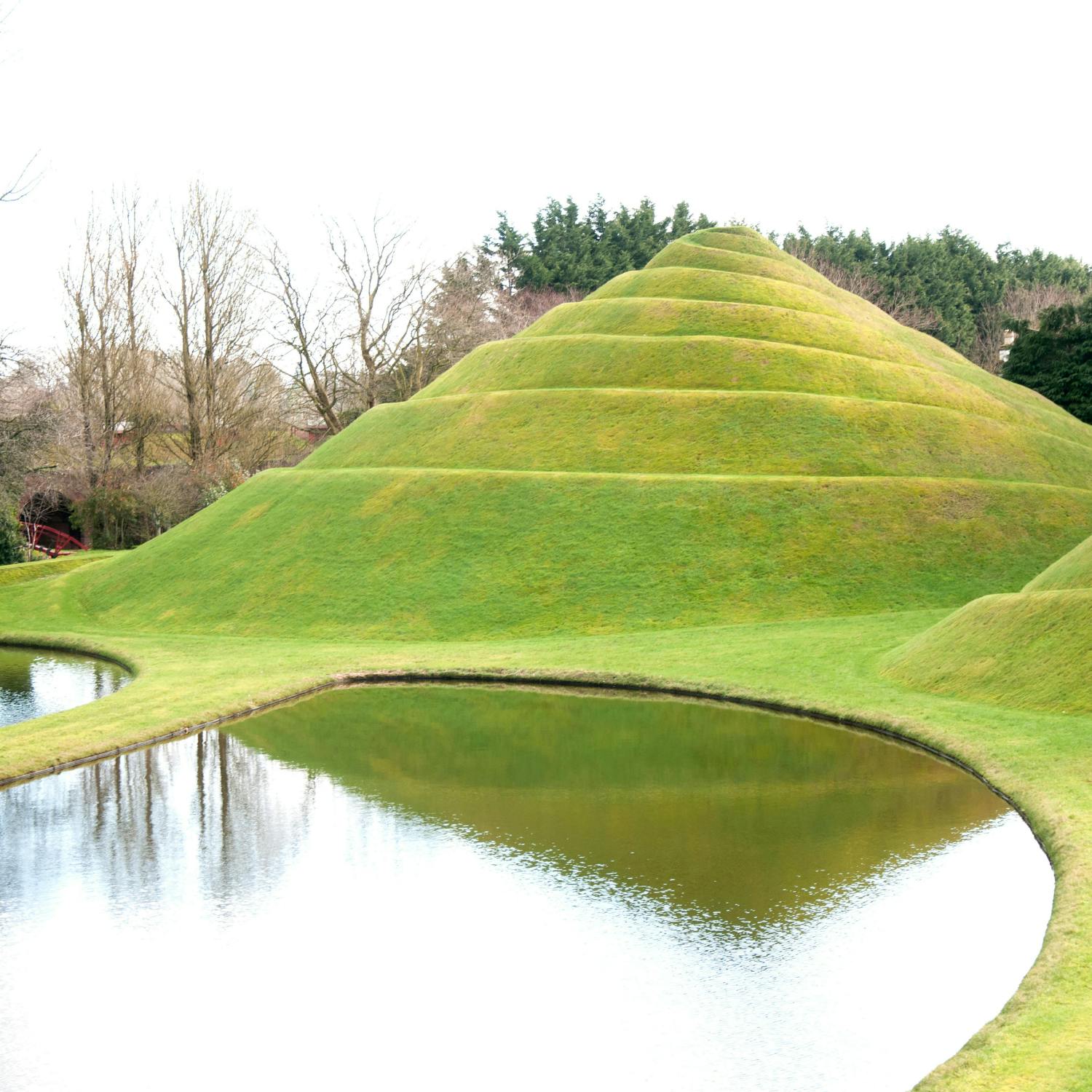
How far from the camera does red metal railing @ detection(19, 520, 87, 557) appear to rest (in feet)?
205

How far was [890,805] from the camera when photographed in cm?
1586

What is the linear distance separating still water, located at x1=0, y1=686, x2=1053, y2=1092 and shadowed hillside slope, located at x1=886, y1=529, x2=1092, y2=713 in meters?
3.73

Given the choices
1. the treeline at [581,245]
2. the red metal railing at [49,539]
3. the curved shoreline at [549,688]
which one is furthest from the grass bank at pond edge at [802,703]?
the treeline at [581,245]

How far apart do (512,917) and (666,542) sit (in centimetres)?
2644

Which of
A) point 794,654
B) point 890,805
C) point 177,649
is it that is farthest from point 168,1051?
point 177,649

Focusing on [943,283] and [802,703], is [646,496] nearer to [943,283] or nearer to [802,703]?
[802,703]

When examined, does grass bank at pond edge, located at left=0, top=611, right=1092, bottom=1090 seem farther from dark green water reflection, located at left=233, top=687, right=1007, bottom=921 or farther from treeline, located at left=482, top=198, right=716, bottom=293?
treeline, located at left=482, top=198, right=716, bottom=293

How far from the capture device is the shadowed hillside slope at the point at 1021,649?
68.9ft

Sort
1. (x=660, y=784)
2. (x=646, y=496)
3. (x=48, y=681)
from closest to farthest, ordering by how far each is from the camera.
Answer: (x=660, y=784) → (x=48, y=681) → (x=646, y=496)

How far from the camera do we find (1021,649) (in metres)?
22.6

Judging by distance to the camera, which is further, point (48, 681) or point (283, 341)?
point (283, 341)

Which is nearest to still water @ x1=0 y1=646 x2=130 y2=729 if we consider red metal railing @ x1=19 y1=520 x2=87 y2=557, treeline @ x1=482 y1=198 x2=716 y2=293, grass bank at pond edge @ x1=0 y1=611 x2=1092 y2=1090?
grass bank at pond edge @ x1=0 y1=611 x2=1092 y2=1090

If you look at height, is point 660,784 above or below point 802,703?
below

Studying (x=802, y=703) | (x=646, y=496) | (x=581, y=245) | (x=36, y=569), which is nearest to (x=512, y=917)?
(x=802, y=703)
